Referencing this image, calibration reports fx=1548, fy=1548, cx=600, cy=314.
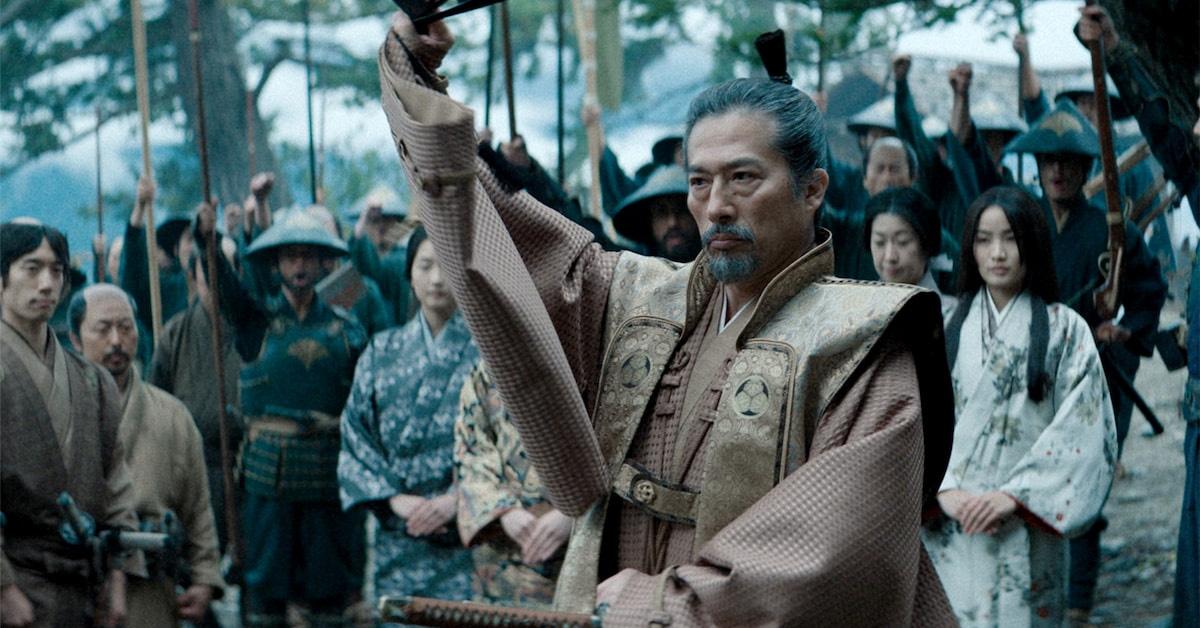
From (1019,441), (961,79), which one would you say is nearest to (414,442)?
(1019,441)

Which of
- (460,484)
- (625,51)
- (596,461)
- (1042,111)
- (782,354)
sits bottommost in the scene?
(460,484)

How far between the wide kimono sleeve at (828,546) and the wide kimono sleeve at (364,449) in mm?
3435

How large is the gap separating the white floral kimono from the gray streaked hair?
236cm

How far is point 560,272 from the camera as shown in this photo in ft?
9.22

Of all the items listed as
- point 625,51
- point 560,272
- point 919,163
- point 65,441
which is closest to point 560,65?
point 919,163

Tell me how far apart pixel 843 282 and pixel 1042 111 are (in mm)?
5039

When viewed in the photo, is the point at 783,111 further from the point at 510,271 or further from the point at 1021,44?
the point at 1021,44

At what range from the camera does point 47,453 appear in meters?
4.73

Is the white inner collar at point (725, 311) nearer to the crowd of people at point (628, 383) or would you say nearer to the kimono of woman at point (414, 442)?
the crowd of people at point (628, 383)

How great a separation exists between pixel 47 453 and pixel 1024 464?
9.93 ft

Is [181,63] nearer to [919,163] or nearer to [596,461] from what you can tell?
[919,163]

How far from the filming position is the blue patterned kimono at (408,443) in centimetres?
570

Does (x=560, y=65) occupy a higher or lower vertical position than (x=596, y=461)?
higher

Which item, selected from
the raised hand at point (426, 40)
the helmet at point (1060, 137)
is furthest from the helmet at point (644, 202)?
the raised hand at point (426, 40)
